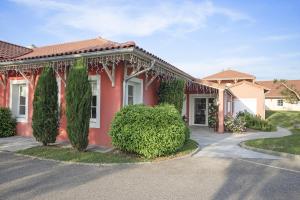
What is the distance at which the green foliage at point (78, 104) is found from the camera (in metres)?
8.27

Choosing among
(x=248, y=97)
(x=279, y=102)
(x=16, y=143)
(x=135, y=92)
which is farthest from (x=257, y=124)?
(x=279, y=102)

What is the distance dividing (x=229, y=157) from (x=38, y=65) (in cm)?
768

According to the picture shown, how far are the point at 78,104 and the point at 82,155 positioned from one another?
156 cm

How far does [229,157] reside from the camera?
8.56m

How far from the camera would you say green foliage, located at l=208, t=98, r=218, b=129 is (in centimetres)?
1727

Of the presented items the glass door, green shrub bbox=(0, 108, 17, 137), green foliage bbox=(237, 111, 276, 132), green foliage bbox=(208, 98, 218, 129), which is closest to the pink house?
green shrub bbox=(0, 108, 17, 137)

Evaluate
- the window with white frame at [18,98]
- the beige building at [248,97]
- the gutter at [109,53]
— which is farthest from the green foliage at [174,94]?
the beige building at [248,97]

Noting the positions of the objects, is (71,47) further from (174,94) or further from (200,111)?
(200,111)

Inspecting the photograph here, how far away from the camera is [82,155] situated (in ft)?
26.3

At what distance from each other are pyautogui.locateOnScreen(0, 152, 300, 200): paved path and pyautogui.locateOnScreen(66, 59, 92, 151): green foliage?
131cm

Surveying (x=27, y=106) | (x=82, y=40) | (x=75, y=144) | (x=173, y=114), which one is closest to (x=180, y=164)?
(x=173, y=114)

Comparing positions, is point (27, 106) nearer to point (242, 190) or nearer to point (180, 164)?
point (180, 164)

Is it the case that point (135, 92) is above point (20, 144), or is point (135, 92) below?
Answer: above

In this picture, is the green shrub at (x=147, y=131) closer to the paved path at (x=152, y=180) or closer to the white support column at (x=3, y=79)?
the paved path at (x=152, y=180)
